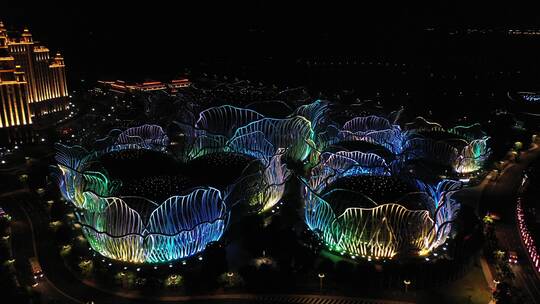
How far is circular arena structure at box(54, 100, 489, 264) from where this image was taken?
2559cm

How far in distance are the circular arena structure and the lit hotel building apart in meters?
15.3

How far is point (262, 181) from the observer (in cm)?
3081

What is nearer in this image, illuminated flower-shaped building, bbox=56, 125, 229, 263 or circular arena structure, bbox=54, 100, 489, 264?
illuminated flower-shaped building, bbox=56, 125, 229, 263

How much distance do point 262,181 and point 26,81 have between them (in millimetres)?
37401

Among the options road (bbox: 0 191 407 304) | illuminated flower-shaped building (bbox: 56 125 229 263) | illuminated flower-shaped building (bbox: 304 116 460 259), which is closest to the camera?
road (bbox: 0 191 407 304)

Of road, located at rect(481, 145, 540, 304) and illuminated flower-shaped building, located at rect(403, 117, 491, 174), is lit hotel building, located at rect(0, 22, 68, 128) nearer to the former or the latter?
illuminated flower-shaped building, located at rect(403, 117, 491, 174)

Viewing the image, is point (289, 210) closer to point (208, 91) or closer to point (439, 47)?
point (208, 91)

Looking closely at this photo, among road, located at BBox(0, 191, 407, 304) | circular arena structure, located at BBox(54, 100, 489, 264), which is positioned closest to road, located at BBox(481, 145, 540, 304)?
circular arena structure, located at BBox(54, 100, 489, 264)

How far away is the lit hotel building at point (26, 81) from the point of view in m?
46.9

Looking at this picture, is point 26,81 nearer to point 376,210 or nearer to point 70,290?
point 70,290

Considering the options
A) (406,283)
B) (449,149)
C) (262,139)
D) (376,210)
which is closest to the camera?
(406,283)

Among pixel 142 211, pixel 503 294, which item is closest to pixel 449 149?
pixel 503 294

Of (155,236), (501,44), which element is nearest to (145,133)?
(155,236)

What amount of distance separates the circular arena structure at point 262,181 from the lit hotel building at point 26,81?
50.3ft
